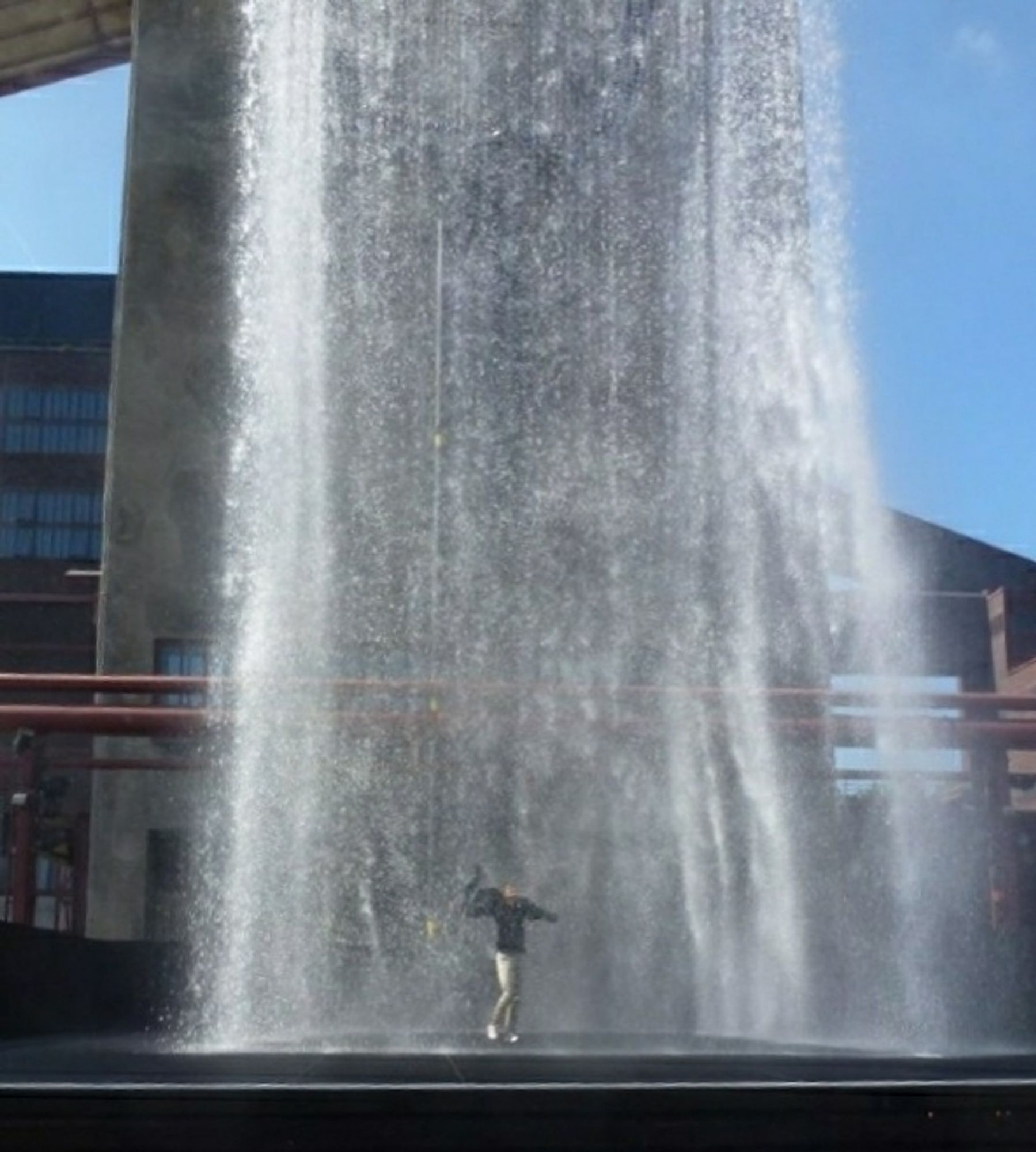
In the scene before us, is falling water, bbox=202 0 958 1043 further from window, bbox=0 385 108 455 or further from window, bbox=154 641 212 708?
window, bbox=0 385 108 455

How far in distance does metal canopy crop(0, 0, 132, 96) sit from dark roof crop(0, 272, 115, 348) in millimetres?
22379

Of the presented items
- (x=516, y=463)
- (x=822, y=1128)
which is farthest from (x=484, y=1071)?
(x=516, y=463)

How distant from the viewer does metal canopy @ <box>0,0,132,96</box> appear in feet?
57.4

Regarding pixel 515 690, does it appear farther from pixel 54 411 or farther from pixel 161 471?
pixel 54 411

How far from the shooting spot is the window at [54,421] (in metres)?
40.7

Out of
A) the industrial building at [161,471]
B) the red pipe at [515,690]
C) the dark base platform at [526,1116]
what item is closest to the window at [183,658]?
the industrial building at [161,471]

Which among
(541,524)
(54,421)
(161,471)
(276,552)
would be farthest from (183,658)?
(54,421)

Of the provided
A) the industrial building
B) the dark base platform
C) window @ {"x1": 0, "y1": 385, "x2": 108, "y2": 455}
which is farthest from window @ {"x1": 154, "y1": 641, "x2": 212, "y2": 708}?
window @ {"x1": 0, "y1": 385, "x2": 108, "y2": 455}

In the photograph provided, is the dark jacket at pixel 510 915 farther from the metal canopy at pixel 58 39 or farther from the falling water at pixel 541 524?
the metal canopy at pixel 58 39

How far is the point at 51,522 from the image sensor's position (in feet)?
131

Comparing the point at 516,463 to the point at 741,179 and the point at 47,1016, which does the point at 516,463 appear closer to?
the point at 741,179

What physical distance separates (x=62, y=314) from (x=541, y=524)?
3324 cm

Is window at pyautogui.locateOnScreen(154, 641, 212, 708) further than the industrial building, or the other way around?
window at pyautogui.locateOnScreen(154, 641, 212, 708)

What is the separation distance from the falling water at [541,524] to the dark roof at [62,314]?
1076 inches
